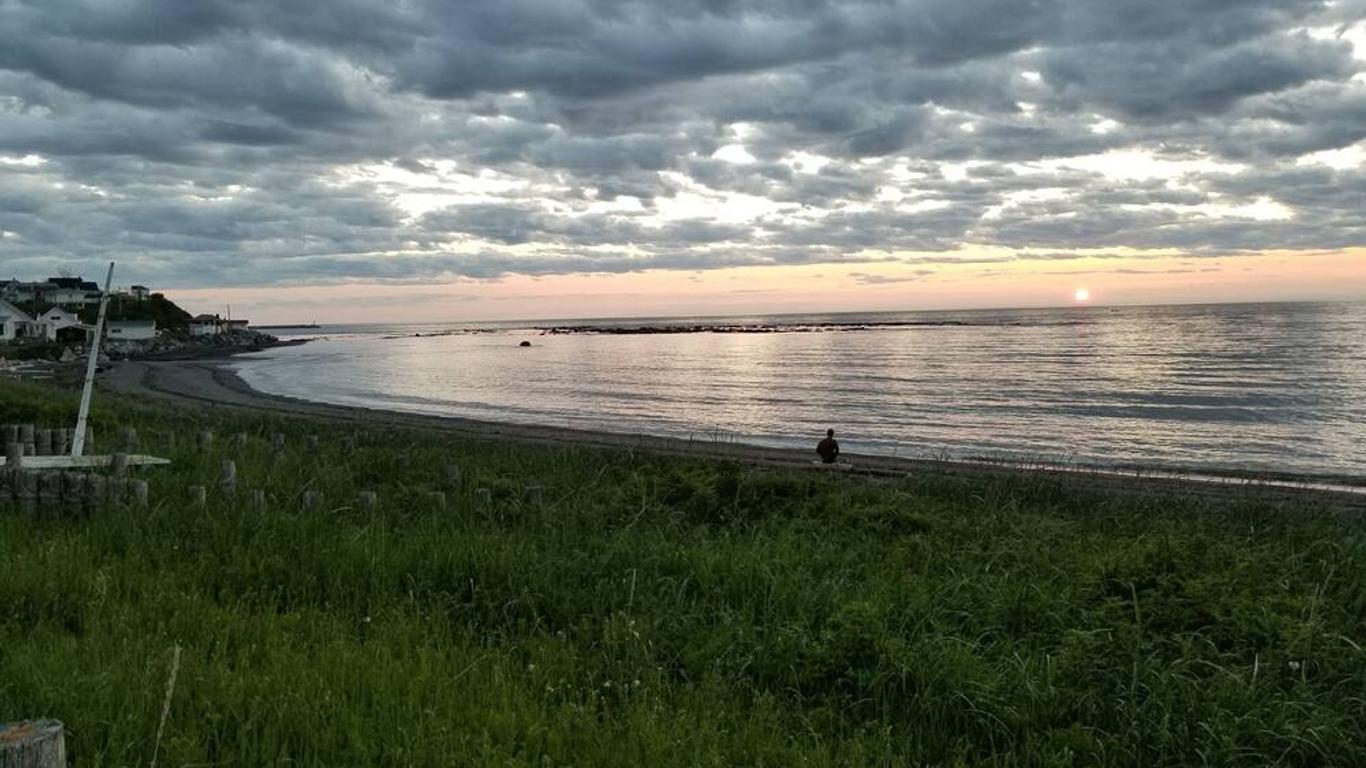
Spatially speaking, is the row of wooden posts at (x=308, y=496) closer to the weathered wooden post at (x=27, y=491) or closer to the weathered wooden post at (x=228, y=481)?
the weathered wooden post at (x=228, y=481)

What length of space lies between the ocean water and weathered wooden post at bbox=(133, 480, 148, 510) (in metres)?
20.9

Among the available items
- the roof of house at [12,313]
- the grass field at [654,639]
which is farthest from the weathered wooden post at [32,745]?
the roof of house at [12,313]

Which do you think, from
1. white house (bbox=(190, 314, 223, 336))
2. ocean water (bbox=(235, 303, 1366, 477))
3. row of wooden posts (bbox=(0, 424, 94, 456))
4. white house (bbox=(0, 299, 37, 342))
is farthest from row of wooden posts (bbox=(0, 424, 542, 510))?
white house (bbox=(190, 314, 223, 336))

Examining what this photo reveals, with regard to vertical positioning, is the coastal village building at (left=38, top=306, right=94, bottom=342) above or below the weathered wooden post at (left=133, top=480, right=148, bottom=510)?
above

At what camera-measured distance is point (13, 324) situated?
9212cm

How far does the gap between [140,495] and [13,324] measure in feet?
340

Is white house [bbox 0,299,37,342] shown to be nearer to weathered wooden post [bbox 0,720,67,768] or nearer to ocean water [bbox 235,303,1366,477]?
ocean water [bbox 235,303,1366,477]

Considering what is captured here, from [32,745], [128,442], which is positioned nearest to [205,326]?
[128,442]

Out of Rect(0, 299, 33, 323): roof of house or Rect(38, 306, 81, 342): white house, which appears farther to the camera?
Rect(38, 306, 81, 342): white house

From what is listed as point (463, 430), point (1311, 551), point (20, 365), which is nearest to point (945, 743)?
point (1311, 551)

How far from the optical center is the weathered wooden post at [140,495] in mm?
8406

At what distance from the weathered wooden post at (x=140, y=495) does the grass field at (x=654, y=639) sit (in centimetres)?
26

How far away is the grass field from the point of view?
4512 mm

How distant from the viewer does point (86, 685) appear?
14.8 feet
